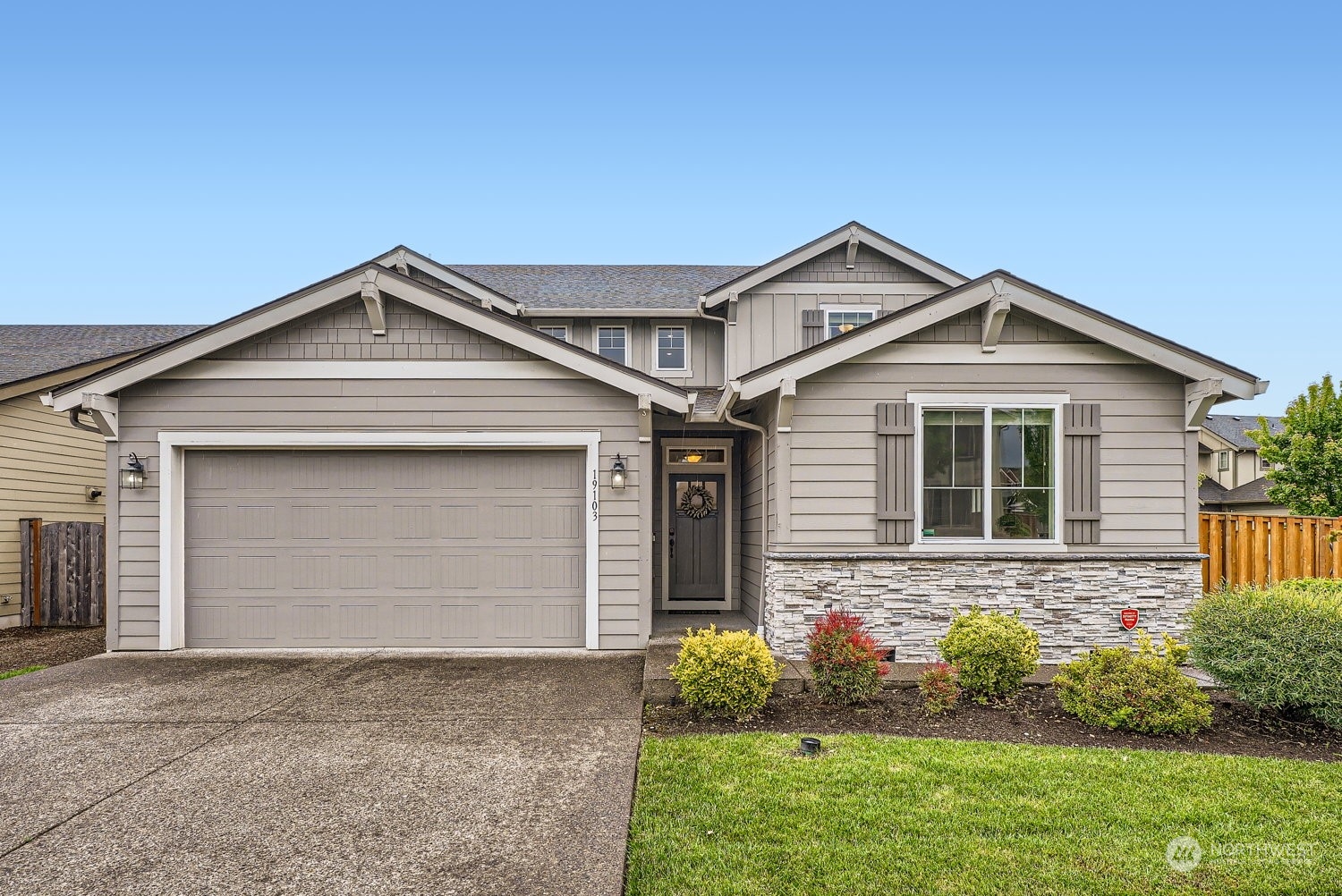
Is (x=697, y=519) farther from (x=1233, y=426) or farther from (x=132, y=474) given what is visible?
(x=1233, y=426)

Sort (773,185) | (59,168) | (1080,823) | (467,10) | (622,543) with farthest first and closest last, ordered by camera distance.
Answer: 1. (773,185)
2. (59,168)
3. (467,10)
4. (622,543)
5. (1080,823)

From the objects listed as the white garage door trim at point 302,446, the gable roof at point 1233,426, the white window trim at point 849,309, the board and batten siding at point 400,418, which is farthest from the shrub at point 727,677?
the gable roof at point 1233,426

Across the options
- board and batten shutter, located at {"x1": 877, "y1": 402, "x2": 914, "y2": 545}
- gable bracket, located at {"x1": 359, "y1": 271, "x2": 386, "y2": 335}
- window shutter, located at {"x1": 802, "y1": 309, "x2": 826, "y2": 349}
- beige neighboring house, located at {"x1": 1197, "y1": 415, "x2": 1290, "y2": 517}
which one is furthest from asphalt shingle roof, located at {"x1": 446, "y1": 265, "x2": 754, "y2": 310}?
beige neighboring house, located at {"x1": 1197, "y1": 415, "x2": 1290, "y2": 517}

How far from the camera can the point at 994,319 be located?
683cm

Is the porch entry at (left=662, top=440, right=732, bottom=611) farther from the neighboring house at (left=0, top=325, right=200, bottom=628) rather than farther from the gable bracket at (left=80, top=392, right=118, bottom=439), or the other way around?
the neighboring house at (left=0, top=325, right=200, bottom=628)

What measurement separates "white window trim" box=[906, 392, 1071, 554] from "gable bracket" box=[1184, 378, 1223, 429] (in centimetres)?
110

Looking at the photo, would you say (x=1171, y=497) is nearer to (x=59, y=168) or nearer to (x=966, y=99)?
(x=966, y=99)

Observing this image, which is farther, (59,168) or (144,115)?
(59,168)

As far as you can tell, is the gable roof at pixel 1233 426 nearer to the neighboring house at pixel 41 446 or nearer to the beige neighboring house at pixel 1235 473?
the beige neighboring house at pixel 1235 473

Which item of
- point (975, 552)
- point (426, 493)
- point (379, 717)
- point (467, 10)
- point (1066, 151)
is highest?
point (467, 10)

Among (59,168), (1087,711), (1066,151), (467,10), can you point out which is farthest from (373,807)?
(59,168)

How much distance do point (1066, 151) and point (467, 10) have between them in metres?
14.0

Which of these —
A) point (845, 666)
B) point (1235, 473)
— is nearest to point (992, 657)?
point (845, 666)

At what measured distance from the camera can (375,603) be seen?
7.51 metres
